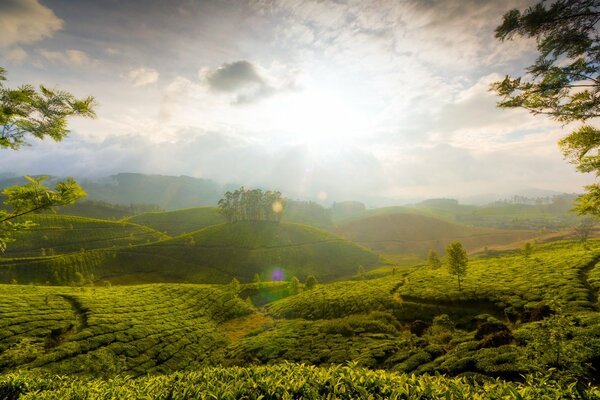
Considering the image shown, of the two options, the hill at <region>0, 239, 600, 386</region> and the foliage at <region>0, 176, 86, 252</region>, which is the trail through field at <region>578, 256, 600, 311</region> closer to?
the hill at <region>0, 239, 600, 386</region>

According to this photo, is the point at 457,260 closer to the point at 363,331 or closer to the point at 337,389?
the point at 363,331

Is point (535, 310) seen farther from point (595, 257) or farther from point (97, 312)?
point (97, 312)

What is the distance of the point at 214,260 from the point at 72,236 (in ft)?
288

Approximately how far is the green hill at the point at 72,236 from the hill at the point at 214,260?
90.2 feet

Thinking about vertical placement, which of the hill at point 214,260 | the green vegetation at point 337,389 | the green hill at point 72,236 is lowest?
the hill at point 214,260

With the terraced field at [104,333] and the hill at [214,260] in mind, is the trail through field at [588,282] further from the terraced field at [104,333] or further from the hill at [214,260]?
the hill at [214,260]

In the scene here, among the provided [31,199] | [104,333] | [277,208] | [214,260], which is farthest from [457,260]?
[277,208]

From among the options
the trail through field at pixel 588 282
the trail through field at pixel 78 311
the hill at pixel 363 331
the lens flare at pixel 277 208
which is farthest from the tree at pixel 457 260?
the lens flare at pixel 277 208

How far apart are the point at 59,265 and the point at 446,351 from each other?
13614 centimetres

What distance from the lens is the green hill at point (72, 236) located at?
5364 inches

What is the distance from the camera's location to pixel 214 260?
131375 millimetres

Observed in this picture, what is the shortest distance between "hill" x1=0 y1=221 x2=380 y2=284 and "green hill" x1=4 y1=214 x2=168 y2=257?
2750 cm

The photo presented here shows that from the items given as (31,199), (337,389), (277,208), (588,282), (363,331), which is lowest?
(363,331)

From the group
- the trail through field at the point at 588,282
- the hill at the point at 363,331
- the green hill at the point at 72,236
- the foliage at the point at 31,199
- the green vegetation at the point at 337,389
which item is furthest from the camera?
the green hill at the point at 72,236
